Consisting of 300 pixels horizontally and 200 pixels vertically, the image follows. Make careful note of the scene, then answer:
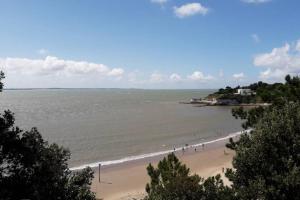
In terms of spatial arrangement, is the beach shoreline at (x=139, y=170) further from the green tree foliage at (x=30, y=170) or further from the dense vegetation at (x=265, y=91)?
the green tree foliage at (x=30, y=170)

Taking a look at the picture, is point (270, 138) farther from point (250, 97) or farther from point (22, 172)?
point (250, 97)

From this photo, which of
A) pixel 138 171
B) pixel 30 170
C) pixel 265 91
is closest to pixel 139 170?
pixel 138 171

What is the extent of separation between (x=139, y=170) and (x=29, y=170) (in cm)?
3204

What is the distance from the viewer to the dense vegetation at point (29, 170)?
821cm

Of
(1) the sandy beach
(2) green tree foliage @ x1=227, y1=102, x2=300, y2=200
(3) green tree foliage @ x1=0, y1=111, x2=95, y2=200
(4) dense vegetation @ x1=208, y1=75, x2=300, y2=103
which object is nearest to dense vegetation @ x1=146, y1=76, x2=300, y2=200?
(2) green tree foliage @ x1=227, y1=102, x2=300, y2=200

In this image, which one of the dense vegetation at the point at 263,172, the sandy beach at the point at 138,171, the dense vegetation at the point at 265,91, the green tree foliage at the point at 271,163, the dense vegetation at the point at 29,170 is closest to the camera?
the dense vegetation at the point at 29,170

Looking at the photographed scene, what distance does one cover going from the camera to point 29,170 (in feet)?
28.0

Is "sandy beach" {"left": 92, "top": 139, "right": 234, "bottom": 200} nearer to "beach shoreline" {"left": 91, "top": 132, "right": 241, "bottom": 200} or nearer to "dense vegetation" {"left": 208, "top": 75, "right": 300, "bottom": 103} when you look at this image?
"beach shoreline" {"left": 91, "top": 132, "right": 241, "bottom": 200}

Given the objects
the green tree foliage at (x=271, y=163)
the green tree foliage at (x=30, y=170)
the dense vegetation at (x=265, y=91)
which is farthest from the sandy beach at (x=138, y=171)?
the green tree foliage at (x=30, y=170)

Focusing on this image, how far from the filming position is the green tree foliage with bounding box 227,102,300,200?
1265cm

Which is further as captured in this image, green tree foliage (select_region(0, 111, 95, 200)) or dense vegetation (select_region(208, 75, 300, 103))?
dense vegetation (select_region(208, 75, 300, 103))

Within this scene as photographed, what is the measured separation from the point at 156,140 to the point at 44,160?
168 ft

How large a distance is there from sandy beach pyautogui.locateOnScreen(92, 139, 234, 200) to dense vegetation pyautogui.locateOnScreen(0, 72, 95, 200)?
21987mm

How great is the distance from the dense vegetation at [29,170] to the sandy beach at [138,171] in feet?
72.1
